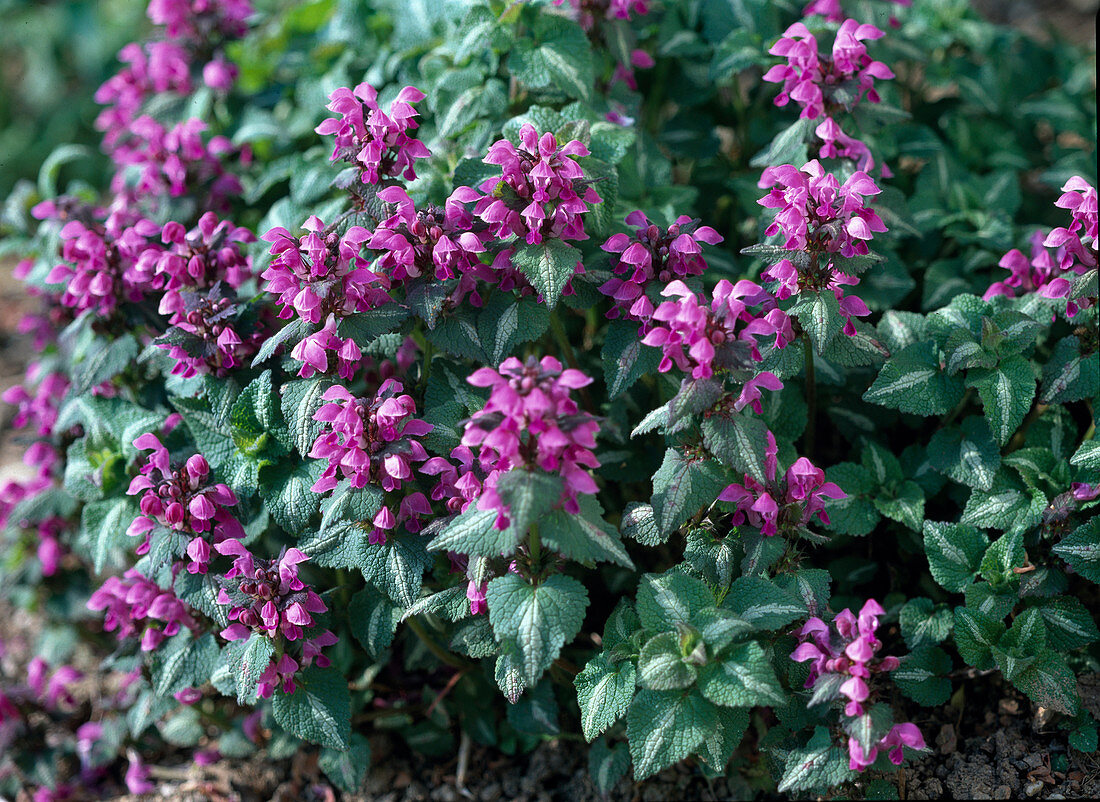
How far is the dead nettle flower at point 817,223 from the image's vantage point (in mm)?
2072

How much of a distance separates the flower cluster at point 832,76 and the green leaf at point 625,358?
0.75m

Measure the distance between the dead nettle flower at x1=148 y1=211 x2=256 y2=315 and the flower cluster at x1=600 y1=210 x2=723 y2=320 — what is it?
40.9 inches

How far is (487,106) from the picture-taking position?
269 cm

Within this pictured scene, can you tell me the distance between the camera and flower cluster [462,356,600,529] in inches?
69.8

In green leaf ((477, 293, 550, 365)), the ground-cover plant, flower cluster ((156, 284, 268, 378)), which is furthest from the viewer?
flower cluster ((156, 284, 268, 378))

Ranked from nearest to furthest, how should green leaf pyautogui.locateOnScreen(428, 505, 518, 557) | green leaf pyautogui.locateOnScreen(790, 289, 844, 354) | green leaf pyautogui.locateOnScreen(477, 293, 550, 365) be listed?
green leaf pyautogui.locateOnScreen(428, 505, 518, 557)
green leaf pyautogui.locateOnScreen(790, 289, 844, 354)
green leaf pyautogui.locateOnScreen(477, 293, 550, 365)

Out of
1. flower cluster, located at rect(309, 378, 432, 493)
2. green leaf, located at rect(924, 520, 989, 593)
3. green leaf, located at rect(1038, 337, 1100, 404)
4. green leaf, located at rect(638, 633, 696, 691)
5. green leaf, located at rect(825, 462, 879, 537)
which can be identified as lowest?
green leaf, located at rect(924, 520, 989, 593)

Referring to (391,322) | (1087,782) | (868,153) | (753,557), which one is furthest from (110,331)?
(1087,782)

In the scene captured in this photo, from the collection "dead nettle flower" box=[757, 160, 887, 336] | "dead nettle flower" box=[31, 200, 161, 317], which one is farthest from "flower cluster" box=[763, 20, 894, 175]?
"dead nettle flower" box=[31, 200, 161, 317]

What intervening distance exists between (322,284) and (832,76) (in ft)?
4.68

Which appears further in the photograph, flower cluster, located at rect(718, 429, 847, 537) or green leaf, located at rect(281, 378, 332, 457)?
green leaf, located at rect(281, 378, 332, 457)

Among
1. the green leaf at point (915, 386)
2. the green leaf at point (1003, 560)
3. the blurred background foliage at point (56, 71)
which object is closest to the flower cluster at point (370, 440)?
the green leaf at point (915, 386)

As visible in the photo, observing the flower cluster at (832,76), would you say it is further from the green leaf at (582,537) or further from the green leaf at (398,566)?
the green leaf at (398,566)

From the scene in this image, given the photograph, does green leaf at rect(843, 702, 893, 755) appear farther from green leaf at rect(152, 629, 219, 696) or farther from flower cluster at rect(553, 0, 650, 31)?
flower cluster at rect(553, 0, 650, 31)
